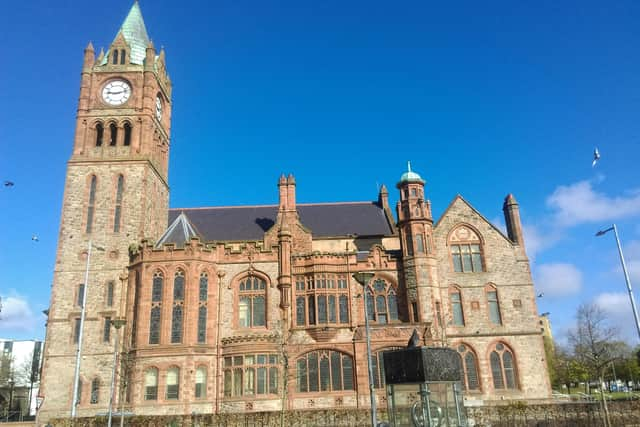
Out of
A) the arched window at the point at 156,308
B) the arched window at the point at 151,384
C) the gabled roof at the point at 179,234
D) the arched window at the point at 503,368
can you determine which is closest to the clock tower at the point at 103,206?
the gabled roof at the point at 179,234

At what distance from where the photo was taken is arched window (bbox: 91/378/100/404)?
37.3 meters

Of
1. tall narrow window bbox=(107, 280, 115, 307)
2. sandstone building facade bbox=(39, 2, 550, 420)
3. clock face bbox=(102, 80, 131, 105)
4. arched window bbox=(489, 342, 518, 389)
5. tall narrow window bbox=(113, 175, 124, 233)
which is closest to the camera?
sandstone building facade bbox=(39, 2, 550, 420)

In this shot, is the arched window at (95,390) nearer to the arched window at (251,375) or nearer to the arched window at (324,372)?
the arched window at (251,375)

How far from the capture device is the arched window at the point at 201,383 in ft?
118

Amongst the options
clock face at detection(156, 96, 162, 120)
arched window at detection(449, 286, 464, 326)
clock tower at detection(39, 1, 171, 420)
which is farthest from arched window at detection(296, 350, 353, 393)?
clock face at detection(156, 96, 162, 120)

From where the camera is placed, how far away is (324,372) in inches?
1457

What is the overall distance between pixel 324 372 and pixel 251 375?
18.0 ft

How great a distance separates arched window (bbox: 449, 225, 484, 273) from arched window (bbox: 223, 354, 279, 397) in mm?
17471

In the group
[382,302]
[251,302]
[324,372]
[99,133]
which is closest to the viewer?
[324,372]

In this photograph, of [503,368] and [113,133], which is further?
[113,133]

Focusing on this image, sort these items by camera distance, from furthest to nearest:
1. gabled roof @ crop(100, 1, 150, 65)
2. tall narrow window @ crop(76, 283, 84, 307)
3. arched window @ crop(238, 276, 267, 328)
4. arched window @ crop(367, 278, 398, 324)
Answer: gabled roof @ crop(100, 1, 150, 65)
tall narrow window @ crop(76, 283, 84, 307)
arched window @ crop(367, 278, 398, 324)
arched window @ crop(238, 276, 267, 328)

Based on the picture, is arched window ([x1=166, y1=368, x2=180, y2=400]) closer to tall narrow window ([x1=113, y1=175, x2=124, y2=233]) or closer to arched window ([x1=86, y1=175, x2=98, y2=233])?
tall narrow window ([x1=113, y1=175, x2=124, y2=233])

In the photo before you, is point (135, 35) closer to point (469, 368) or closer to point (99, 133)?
point (99, 133)

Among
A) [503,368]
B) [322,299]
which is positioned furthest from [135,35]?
[503,368]
